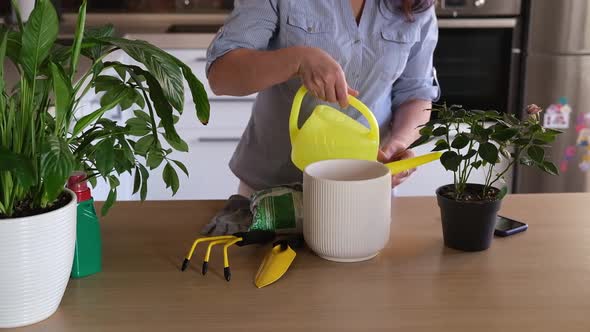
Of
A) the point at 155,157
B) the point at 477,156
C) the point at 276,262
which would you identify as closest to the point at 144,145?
the point at 155,157

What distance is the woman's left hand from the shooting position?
1.23m

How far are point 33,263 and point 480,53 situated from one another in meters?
2.16

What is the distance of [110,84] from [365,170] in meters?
0.38

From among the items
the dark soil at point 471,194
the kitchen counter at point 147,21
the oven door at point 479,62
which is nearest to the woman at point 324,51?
the dark soil at point 471,194

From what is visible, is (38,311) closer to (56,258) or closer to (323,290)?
(56,258)

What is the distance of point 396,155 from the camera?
1263 mm

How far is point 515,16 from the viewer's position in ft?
8.92

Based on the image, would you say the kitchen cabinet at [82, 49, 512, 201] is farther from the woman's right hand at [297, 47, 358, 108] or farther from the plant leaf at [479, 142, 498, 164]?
the plant leaf at [479, 142, 498, 164]

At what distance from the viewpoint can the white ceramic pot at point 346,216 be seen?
101cm

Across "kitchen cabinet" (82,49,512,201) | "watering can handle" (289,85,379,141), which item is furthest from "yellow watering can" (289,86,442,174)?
"kitchen cabinet" (82,49,512,201)

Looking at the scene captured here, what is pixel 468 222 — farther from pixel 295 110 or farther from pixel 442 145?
pixel 295 110

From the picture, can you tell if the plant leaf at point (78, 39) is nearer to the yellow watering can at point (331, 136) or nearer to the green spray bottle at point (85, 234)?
the green spray bottle at point (85, 234)

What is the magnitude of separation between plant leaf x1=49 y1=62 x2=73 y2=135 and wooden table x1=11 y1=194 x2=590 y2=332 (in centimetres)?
25

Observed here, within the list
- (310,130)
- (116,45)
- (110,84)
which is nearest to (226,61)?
(310,130)
